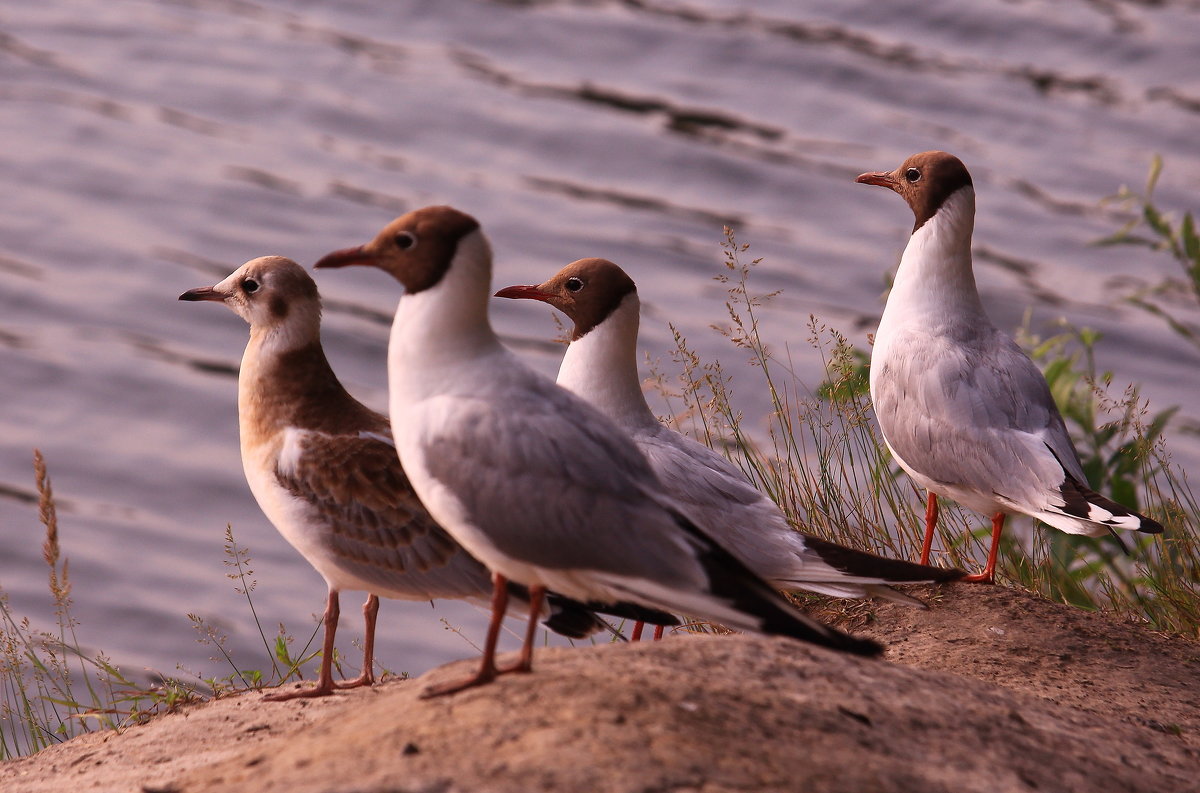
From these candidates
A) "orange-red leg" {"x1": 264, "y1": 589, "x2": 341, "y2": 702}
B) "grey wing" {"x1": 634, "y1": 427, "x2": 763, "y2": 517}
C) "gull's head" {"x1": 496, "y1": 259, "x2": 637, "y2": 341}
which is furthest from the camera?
"gull's head" {"x1": 496, "y1": 259, "x2": 637, "y2": 341}

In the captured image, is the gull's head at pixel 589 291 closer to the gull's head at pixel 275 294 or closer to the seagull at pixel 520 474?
the gull's head at pixel 275 294

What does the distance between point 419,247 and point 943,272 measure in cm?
305

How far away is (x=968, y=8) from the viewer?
18.5m

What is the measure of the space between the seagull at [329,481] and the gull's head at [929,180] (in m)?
2.67

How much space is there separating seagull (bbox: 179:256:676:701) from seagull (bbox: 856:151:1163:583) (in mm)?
1853

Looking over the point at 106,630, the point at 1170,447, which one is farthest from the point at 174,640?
the point at 1170,447

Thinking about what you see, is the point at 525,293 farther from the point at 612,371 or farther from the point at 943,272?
the point at 943,272

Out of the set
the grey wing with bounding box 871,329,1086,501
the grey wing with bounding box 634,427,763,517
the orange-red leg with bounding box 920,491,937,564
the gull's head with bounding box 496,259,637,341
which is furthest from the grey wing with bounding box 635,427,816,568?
the orange-red leg with bounding box 920,491,937,564

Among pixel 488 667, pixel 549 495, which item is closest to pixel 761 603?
pixel 549 495

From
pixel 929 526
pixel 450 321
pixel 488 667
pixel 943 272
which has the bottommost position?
pixel 488 667

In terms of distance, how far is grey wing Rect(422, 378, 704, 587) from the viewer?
4031mm

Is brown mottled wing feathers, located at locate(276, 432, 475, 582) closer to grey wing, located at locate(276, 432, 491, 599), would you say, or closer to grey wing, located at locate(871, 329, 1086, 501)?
grey wing, located at locate(276, 432, 491, 599)

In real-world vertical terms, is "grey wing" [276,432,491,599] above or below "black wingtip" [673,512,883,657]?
below

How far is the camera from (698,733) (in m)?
3.81
